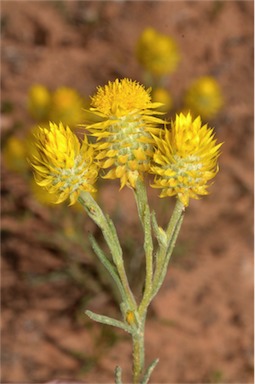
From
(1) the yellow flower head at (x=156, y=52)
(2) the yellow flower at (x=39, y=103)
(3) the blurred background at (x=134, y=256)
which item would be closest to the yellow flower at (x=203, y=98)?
(3) the blurred background at (x=134, y=256)

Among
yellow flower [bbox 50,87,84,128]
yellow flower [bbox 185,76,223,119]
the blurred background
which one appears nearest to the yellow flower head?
the blurred background

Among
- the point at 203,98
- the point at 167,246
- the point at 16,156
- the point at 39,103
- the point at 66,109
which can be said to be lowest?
the point at 167,246

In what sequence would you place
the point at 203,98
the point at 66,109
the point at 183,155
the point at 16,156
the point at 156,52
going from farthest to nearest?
the point at 156,52, the point at 203,98, the point at 16,156, the point at 66,109, the point at 183,155

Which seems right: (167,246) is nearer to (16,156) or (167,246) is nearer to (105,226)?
(105,226)

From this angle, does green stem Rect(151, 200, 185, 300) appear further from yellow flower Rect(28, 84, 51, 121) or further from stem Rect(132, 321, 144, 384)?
yellow flower Rect(28, 84, 51, 121)

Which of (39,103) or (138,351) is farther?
(39,103)

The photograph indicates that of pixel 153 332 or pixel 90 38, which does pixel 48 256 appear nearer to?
pixel 153 332

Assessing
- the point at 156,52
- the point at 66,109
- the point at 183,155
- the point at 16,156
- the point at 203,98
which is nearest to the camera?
the point at 183,155

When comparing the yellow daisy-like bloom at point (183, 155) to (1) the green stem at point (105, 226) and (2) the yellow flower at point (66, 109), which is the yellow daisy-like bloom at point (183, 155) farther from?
(2) the yellow flower at point (66, 109)

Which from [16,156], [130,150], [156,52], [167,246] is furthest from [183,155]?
[156,52]
